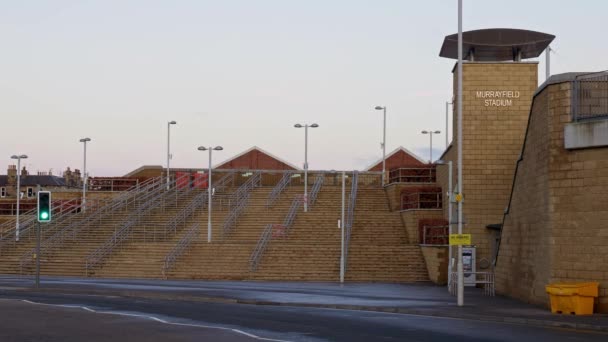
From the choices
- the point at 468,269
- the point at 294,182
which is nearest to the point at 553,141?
the point at 468,269

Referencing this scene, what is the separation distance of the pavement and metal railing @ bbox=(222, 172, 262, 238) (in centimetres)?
1337

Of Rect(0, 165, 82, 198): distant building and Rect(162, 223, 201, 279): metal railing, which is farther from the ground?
Rect(0, 165, 82, 198): distant building

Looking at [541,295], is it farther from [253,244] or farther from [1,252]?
[1,252]

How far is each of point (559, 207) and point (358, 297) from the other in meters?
8.99

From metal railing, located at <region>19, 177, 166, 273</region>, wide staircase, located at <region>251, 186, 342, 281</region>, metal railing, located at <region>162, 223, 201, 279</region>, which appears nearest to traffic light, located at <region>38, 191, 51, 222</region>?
metal railing, located at <region>162, 223, 201, 279</region>

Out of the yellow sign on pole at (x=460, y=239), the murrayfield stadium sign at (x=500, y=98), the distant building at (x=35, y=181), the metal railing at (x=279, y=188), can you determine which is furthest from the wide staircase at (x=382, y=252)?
the distant building at (x=35, y=181)

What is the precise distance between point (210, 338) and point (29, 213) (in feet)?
173

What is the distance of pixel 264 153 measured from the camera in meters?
96.2

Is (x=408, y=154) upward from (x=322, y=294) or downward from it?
upward

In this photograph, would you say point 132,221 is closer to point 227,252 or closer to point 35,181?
point 227,252

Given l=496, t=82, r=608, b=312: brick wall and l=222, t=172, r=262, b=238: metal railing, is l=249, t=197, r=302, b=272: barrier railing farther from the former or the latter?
l=496, t=82, r=608, b=312: brick wall

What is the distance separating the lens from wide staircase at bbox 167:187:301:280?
153ft

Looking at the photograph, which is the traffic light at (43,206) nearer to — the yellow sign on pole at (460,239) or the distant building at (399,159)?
the yellow sign on pole at (460,239)

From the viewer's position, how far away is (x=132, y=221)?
57.1m
